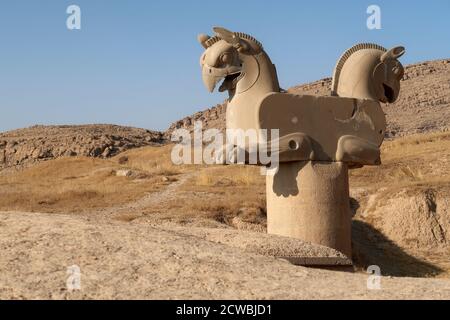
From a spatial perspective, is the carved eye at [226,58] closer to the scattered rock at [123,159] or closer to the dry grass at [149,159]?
the dry grass at [149,159]

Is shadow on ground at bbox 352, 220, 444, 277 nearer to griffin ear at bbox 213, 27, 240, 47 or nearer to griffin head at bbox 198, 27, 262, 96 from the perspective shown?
griffin head at bbox 198, 27, 262, 96

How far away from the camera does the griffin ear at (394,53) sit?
11.1 m

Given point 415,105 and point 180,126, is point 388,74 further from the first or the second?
point 180,126

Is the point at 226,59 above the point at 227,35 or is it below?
below

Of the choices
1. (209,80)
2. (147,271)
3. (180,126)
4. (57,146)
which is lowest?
(147,271)

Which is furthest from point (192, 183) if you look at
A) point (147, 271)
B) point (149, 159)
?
point (147, 271)

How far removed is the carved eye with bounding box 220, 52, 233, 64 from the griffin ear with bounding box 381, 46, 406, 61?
2522 mm

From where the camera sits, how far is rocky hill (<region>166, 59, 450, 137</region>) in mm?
45734

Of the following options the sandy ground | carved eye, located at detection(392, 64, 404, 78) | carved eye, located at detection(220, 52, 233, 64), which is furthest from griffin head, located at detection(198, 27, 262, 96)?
the sandy ground

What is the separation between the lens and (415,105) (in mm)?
49969

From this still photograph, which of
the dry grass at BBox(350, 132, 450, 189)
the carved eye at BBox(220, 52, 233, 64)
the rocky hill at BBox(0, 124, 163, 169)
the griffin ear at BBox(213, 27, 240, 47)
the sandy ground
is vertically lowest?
the sandy ground

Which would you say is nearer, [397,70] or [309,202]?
[309,202]

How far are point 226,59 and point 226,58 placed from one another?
0.05 feet
